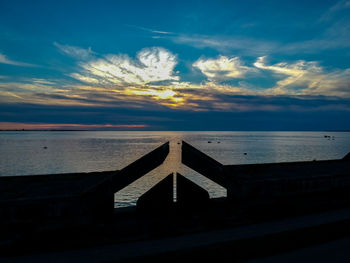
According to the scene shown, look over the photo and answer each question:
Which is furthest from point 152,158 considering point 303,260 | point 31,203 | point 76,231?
point 303,260

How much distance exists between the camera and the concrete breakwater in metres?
3.57

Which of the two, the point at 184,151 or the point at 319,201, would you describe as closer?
the point at 184,151

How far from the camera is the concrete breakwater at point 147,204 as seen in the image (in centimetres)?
357

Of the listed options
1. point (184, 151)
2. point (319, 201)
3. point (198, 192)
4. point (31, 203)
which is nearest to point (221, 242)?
point (198, 192)

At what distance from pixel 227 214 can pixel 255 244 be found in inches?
43.0

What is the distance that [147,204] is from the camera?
4680mm

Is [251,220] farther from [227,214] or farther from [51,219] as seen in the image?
[51,219]

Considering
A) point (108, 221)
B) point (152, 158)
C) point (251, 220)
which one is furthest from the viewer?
point (251, 220)

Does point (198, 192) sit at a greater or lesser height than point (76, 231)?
greater

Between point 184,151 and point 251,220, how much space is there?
6.39 feet

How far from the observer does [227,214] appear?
15.7 ft

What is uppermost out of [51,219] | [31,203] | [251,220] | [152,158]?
Result: [152,158]

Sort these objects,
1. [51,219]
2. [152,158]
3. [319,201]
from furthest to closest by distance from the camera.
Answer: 1. [319,201]
2. [152,158]
3. [51,219]

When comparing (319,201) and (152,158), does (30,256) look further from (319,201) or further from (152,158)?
(319,201)
